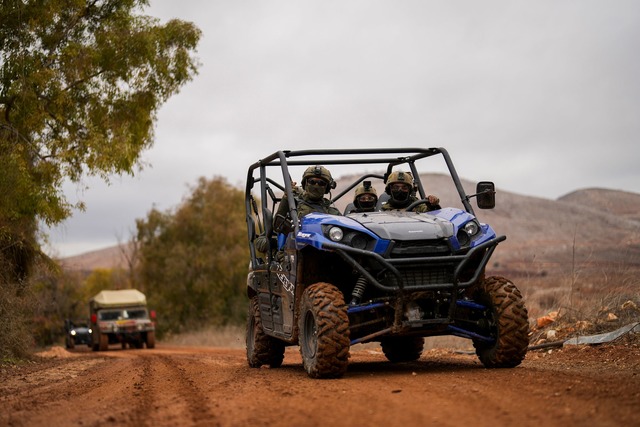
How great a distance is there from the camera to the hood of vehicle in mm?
8984

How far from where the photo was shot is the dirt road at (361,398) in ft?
19.8

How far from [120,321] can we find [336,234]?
28483mm

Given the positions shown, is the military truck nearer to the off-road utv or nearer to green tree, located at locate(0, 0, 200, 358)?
green tree, located at locate(0, 0, 200, 358)

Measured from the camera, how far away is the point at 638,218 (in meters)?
43.0

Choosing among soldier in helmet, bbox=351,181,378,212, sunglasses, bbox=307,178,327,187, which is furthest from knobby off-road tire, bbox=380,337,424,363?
sunglasses, bbox=307,178,327,187

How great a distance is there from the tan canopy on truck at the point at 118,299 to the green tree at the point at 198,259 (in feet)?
30.3

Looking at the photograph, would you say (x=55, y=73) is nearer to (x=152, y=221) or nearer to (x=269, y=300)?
(x=269, y=300)

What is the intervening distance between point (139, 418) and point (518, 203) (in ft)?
269

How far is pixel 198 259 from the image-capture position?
157ft

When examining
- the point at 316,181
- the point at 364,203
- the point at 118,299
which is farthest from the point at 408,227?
the point at 118,299

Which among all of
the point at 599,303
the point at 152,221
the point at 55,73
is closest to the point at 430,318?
the point at 599,303

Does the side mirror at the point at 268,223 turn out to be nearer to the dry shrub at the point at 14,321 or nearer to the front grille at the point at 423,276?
the front grille at the point at 423,276

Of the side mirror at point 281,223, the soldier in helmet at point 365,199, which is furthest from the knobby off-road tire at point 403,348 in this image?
the side mirror at point 281,223

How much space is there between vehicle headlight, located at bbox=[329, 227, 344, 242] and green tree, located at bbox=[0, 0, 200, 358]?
959cm
